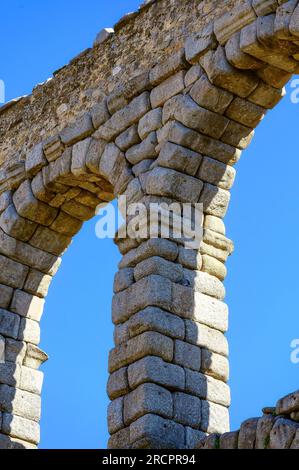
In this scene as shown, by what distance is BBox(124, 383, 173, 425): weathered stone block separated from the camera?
33.4 ft

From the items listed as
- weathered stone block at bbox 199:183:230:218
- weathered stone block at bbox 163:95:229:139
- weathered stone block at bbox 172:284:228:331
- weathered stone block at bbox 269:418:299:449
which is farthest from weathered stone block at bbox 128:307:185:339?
weathered stone block at bbox 269:418:299:449

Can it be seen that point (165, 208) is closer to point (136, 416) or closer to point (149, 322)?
point (149, 322)

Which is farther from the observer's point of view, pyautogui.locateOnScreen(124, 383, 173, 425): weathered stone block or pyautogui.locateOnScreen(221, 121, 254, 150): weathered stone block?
pyautogui.locateOnScreen(221, 121, 254, 150): weathered stone block

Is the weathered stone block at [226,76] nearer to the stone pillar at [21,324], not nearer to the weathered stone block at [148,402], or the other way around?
the weathered stone block at [148,402]

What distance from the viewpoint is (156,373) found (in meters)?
10.4

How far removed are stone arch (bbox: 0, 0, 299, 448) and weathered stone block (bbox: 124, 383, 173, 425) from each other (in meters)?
0.01

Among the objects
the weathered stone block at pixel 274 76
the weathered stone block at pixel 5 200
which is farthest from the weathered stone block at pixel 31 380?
the weathered stone block at pixel 274 76

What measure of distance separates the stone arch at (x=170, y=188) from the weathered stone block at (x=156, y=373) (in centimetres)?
1

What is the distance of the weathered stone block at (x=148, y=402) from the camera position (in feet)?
33.4

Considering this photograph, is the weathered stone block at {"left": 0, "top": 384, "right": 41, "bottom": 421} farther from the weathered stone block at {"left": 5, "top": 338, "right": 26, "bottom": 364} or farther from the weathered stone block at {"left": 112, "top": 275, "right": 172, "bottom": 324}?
the weathered stone block at {"left": 112, "top": 275, "right": 172, "bottom": 324}

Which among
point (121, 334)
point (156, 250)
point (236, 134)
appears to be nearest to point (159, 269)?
point (156, 250)

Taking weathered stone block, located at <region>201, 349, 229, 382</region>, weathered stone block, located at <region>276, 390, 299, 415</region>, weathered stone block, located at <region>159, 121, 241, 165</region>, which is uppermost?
weathered stone block, located at <region>159, 121, 241, 165</region>

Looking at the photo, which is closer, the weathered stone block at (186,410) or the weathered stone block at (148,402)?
the weathered stone block at (148,402)

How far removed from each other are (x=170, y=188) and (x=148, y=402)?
215 centimetres
